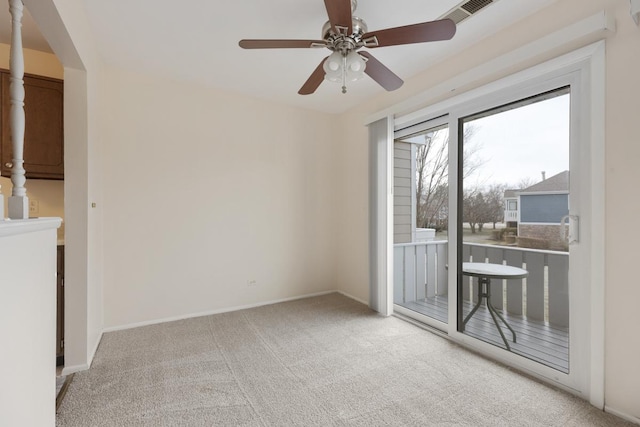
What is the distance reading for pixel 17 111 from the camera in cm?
132

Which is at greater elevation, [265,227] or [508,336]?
[265,227]

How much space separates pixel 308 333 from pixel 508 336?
1759 mm

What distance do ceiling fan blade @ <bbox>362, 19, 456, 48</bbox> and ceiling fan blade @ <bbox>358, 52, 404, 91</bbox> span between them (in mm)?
156

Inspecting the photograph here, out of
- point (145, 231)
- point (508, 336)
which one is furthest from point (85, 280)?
point (508, 336)

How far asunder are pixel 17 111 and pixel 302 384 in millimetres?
2200

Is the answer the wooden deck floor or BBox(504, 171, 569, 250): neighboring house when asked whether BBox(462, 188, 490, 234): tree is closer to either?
BBox(504, 171, 569, 250): neighboring house

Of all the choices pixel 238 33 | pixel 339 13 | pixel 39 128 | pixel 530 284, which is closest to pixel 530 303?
pixel 530 284

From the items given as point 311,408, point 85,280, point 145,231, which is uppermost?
point 145,231

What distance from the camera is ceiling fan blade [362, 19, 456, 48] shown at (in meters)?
1.61

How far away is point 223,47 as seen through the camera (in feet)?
8.48

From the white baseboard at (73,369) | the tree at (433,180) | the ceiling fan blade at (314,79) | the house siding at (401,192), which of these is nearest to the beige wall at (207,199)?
the white baseboard at (73,369)

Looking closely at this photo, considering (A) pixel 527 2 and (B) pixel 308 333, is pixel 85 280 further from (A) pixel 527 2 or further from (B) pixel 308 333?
(A) pixel 527 2

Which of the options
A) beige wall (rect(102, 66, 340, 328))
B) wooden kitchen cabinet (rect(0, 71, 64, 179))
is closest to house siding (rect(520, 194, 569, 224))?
beige wall (rect(102, 66, 340, 328))

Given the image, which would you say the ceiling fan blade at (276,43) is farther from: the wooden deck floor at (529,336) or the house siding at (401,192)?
the wooden deck floor at (529,336)
